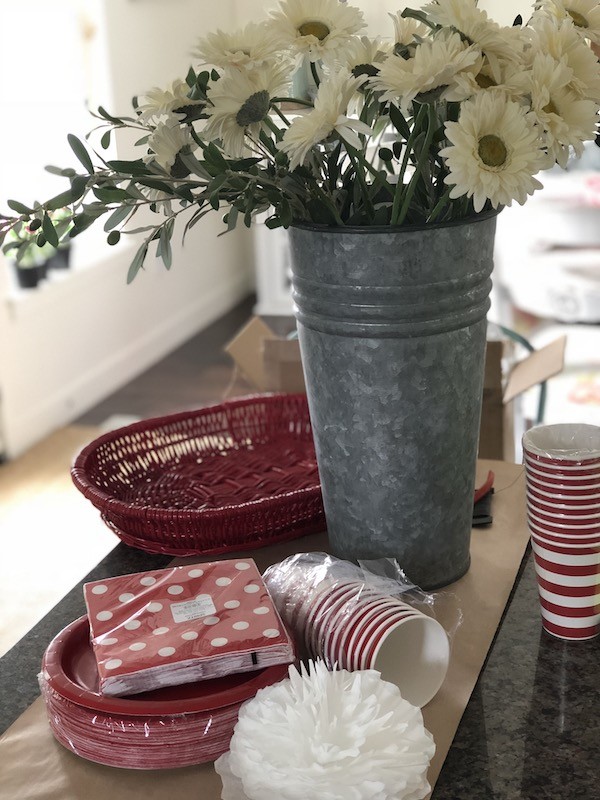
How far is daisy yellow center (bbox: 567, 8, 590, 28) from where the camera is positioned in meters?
0.74

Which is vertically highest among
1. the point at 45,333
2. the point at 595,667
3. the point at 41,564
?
the point at 595,667

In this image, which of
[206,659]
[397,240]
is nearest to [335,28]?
[397,240]

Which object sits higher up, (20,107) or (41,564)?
(20,107)

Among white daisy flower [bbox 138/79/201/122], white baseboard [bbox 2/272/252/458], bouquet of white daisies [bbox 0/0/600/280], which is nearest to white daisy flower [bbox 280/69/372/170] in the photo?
bouquet of white daisies [bbox 0/0/600/280]

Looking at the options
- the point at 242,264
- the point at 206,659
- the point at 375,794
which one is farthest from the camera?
the point at 242,264

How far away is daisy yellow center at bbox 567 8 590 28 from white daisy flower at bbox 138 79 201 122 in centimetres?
29

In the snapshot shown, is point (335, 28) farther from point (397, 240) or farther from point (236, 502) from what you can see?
point (236, 502)

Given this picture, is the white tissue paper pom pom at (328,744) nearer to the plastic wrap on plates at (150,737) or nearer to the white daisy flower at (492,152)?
the plastic wrap on plates at (150,737)

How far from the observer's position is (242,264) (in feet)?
16.2

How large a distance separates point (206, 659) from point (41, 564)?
205cm

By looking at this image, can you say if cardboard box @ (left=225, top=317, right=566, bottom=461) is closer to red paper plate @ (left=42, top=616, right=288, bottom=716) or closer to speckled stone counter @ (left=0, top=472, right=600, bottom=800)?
speckled stone counter @ (left=0, top=472, right=600, bottom=800)

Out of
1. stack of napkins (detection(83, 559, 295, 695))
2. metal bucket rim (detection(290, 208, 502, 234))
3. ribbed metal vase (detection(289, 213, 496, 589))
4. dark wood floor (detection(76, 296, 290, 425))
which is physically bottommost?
dark wood floor (detection(76, 296, 290, 425))

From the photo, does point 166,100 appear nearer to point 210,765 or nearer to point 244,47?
point 244,47

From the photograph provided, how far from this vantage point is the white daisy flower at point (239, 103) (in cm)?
70
